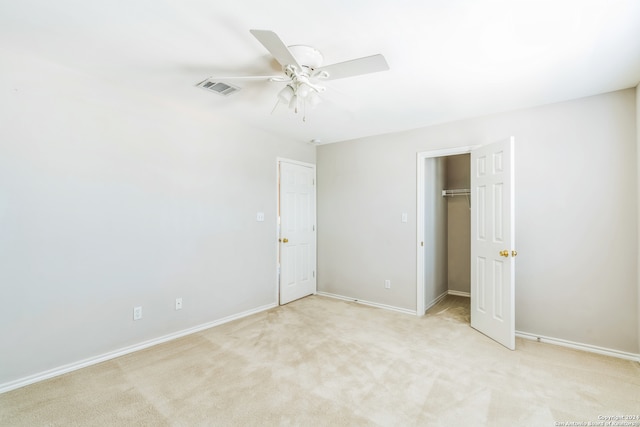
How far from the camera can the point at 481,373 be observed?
2.33 metres

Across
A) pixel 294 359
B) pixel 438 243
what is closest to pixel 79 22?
pixel 294 359

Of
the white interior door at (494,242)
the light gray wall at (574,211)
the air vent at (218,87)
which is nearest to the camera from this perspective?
the air vent at (218,87)

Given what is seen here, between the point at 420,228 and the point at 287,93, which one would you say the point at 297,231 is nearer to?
the point at 420,228

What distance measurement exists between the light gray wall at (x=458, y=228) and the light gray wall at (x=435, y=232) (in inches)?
5.0

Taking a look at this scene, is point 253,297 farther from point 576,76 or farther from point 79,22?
point 576,76

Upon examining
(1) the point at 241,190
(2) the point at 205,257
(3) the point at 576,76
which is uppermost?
(3) the point at 576,76

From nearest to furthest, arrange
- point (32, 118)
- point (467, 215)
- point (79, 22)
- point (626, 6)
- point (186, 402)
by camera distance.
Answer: point (626, 6)
point (79, 22)
point (186, 402)
point (32, 118)
point (467, 215)

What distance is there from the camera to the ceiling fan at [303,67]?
1683mm

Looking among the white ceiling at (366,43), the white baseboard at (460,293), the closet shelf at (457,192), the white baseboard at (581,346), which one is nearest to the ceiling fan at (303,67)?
the white ceiling at (366,43)

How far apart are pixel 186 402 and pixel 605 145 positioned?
409 centimetres

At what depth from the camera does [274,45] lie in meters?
1.65

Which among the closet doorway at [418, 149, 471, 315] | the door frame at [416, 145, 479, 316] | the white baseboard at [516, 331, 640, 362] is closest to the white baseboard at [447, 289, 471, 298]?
the closet doorway at [418, 149, 471, 315]

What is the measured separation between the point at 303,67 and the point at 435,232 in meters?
3.16

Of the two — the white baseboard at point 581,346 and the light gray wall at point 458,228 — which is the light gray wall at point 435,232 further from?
the white baseboard at point 581,346
